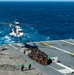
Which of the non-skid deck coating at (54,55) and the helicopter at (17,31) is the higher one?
the helicopter at (17,31)

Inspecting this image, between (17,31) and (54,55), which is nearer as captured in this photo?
(54,55)

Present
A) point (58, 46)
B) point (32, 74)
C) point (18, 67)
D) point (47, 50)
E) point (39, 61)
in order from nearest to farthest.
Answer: point (32, 74)
point (18, 67)
point (39, 61)
point (47, 50)
point (58, 46)

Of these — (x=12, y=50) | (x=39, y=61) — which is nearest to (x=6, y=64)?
(x=39, y=61)

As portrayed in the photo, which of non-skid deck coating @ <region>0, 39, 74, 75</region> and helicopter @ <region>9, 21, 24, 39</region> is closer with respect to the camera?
non-skid deck coating @ <region>0, 39, 74, 75</region>

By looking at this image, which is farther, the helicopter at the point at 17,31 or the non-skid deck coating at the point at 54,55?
the helicopter at the point at 17,31

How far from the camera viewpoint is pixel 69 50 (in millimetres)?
54281

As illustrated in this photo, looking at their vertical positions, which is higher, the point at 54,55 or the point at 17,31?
the point at 17,31

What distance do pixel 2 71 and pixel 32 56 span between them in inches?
357

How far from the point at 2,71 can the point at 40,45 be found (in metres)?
19.9

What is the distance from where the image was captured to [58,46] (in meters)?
58.3

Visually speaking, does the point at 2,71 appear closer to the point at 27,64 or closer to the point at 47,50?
the point at 27,64

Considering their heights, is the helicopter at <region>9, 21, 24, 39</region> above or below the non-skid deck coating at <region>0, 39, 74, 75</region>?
above

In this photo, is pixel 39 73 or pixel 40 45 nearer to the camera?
A: pixel 39 73

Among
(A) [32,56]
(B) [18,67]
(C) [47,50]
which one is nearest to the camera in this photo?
(B) [18,67]
